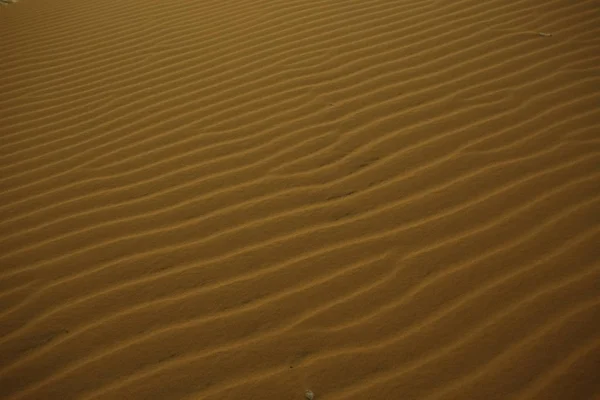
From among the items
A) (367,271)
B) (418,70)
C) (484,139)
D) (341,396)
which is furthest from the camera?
(418,70)

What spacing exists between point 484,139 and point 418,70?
886 mm

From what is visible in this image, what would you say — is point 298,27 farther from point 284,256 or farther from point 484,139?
point 284,256

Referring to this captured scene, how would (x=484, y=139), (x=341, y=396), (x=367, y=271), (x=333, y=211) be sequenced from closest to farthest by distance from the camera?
1. (x=341, y=396)
2. (x=367, y=271)
3. (x=333, y=211)
4. (x=484, y=139)

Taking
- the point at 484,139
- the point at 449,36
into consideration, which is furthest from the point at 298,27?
the point at 484,139

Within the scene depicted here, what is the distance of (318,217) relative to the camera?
2305mm

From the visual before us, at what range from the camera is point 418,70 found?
3.26m

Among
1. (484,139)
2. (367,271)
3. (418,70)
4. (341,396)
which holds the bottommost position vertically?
(341,396)

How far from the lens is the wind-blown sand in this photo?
1.78 meters

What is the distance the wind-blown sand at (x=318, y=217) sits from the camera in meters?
1.78

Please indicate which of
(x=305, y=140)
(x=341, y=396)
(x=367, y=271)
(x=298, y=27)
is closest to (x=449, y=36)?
(x=298, y=27)

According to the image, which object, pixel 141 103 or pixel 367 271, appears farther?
pixel 141 103

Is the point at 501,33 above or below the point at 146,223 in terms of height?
above

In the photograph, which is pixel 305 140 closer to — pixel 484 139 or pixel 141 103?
pixel 484 139

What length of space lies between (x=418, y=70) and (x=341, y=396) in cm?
246
